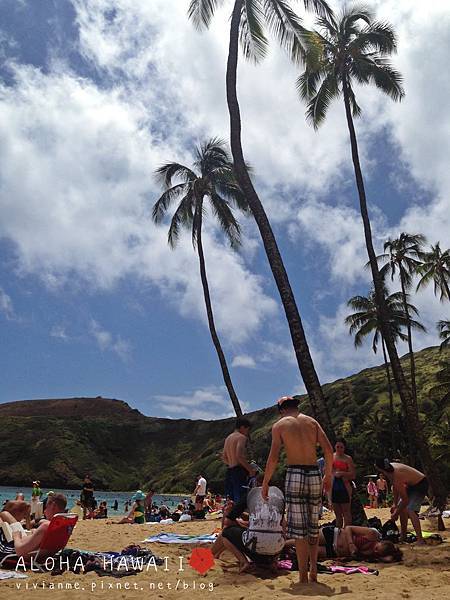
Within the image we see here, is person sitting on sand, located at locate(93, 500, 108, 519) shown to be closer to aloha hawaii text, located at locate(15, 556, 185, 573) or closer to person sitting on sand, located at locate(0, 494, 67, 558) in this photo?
aloha hawaii text, located at locate(15, 556, 185, 573)

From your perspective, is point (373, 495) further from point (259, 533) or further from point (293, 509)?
point (293, 509)

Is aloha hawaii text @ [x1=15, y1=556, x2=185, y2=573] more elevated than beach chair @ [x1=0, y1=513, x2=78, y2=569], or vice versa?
beach chair @ [x1=0, y1=513, x2=78, y2=569]

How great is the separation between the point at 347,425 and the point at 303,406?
1172 centimetres

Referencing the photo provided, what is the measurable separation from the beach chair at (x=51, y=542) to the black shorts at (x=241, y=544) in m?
1.79

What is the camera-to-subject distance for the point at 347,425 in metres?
51.7

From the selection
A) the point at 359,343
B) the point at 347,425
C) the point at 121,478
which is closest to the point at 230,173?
the point at 359,343

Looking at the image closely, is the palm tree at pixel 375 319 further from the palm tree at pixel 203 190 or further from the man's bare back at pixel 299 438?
the man's bare back at pixel 299 438

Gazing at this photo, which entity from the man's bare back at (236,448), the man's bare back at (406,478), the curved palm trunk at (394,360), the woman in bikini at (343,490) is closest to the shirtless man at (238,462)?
the man's bare back at (236,448)

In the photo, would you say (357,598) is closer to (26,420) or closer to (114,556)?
(114,556)

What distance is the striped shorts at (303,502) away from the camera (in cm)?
521

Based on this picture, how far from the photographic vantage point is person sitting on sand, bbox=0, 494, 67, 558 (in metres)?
5.96

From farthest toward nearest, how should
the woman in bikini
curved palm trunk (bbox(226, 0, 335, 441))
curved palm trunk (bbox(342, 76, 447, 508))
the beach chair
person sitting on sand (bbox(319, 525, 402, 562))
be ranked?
curved palm trunk (bbox(342, 76, 447, 508)), curved palm trunk (bbox(226, 0, 335, 441)), the woman in bikini, person sitting on sand (bbox(319, 525, 402, 562)), the beach chair

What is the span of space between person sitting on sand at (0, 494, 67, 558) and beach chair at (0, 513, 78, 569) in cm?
4

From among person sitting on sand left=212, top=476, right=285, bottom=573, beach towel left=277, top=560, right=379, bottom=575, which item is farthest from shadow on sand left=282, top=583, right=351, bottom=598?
beach towel left=277, top=560, right=379, bottom=575
